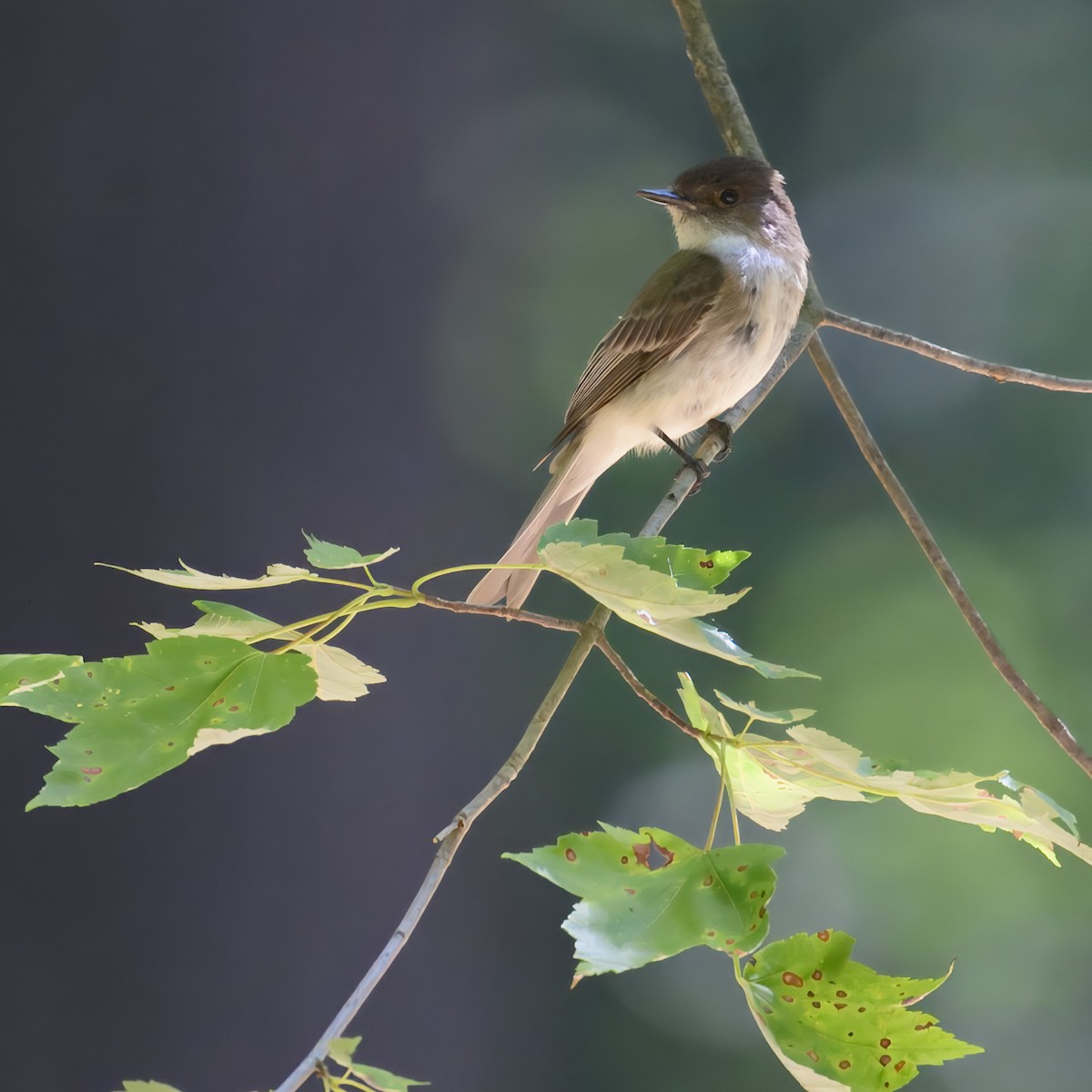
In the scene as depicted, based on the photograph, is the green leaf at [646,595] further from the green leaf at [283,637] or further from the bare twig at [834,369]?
the bare twig at [834,369]

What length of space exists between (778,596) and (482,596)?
8.27ft

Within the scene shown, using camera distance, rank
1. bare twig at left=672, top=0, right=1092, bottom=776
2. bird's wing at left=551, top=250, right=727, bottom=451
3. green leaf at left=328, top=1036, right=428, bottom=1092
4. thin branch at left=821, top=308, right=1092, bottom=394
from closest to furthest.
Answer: green leaf at left=328, top=1036, right=428, bottom=1092 < bare twig at left=672, top=0, right=1092, bottom=776 < thin branch at left=821, top=308, right=1092, bottom=394 < bird's wing at left=551, top=250, right=727, bottom=451

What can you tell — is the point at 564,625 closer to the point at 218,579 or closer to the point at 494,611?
the point at 494,611

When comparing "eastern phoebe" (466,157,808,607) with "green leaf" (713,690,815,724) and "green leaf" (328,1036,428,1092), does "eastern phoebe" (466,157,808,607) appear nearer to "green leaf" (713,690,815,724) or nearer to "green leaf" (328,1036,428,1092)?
"green leaf" (713,690,815,724)

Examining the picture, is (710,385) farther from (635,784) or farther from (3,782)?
(635,784)

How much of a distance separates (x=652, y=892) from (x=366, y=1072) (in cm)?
17

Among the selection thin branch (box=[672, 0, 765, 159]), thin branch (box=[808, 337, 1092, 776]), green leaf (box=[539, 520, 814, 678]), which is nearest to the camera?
green leaf (box=[539, 520, 814, 678])

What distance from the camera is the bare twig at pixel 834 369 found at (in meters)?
1.28

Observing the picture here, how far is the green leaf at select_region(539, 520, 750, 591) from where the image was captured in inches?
28.3

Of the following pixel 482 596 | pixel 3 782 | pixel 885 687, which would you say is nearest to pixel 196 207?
Answer: pixel 3 782

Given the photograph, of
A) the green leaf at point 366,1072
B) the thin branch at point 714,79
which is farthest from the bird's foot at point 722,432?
the green leaf at point 366,1072

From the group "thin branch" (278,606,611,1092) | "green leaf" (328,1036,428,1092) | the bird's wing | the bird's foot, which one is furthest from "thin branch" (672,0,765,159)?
"green leaf" (328,1036,428,1092)

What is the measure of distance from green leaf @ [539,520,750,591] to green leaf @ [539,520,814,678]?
0.4 inches

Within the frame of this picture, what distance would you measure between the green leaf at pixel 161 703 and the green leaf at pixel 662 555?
7.2 inches
